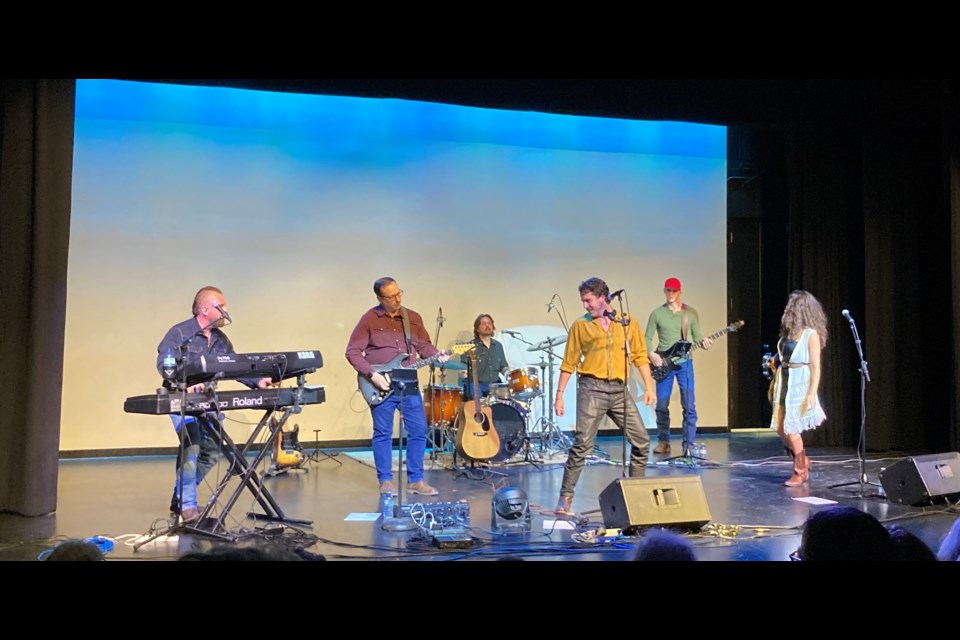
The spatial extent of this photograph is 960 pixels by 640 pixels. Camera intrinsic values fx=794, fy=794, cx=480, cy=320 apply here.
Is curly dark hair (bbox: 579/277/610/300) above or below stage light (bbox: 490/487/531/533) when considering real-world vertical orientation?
above

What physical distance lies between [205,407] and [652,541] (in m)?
3.56

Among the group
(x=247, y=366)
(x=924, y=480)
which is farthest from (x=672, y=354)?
(x=247, y=366)

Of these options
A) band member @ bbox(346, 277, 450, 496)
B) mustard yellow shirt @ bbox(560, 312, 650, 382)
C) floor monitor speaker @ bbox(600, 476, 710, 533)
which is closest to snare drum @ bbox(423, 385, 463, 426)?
band member @ bbox(346, 277, 450, 496)

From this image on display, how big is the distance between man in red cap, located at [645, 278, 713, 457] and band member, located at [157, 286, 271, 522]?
522 centimetres

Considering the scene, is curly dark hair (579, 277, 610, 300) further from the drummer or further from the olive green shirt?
the olive green shirt

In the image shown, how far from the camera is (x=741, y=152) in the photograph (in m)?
11.7

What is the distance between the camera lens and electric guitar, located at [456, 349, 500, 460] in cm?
761

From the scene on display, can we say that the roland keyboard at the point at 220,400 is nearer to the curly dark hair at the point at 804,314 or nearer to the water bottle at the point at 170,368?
the water bottle at the point at 170,368

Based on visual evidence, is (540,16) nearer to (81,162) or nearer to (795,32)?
(795,32)

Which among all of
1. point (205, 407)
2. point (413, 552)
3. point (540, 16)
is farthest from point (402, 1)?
point (413, 552)

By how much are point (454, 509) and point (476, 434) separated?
240cm

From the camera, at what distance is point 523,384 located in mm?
8672

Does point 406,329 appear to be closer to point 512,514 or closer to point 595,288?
point 595,288

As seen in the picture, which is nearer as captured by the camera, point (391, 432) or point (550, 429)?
point (391, 432)
